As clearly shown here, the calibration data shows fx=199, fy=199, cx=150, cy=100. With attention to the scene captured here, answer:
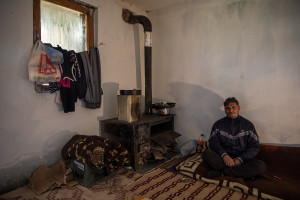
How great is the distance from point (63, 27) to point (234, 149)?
3.02 meters

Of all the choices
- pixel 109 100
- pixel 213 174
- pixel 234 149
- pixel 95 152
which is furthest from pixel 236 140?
pixel 109 100

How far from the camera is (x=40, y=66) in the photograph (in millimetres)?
2434

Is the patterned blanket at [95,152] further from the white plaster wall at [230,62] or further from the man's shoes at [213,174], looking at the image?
the white plaster wall at [230,62]

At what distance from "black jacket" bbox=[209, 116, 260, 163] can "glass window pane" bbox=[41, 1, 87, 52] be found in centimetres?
250

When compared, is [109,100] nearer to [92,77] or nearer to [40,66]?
[92,77]

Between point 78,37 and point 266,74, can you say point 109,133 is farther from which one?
point 266,74

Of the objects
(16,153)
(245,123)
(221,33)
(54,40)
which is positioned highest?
(221,33)

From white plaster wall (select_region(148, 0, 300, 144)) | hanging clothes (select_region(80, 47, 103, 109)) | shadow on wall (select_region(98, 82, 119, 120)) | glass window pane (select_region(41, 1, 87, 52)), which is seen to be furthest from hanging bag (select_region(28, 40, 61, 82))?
white plaster wall (select_region(148, 0, 300, 144))

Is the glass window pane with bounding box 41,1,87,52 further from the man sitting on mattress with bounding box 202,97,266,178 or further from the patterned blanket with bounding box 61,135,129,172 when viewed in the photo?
the man sitting on mattress with bounding box 202,97,266,178

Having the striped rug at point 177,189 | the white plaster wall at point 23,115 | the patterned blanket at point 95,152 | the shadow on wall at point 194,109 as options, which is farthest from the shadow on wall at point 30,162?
the shadow on wall at point 194,109

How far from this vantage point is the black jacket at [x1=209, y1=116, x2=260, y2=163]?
2.65m

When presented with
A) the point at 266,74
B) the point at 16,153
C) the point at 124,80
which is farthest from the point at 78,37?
the point at 266,74

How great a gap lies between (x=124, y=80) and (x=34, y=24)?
1733 millimetres

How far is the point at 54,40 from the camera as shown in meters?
2.81
